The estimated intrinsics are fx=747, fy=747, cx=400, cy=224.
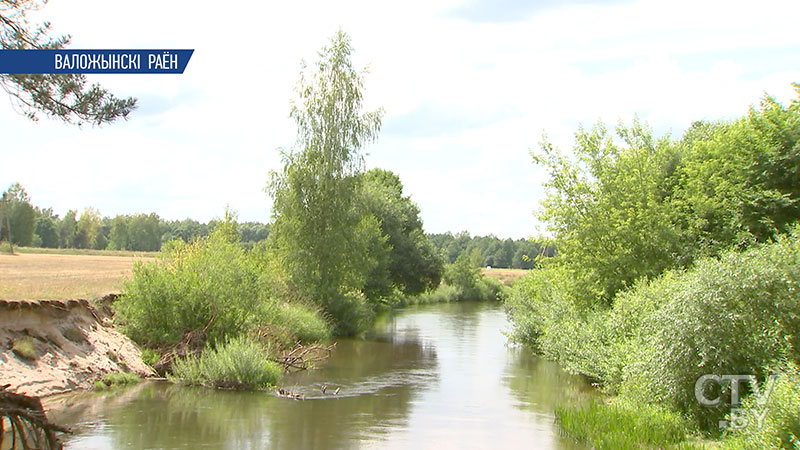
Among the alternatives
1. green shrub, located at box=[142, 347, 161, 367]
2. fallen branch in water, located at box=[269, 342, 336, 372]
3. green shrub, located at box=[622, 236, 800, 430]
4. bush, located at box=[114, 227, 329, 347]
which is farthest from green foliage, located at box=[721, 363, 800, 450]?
green shrub, located at box=[142, 347, 161, 367]

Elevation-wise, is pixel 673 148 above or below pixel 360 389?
above

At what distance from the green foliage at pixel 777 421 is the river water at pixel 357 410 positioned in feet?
14.0

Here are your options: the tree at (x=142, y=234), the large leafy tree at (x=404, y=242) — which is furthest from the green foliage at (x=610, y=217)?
the tree at (x=142, y=234)

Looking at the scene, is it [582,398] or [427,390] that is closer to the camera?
[582,398]

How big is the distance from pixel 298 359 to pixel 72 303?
24.7ft

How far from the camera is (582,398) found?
2142 centimetres

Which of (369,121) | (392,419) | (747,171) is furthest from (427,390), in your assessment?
(369,121)

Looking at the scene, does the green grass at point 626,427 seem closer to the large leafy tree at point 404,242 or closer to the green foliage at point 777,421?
the green foliage at point 777,421

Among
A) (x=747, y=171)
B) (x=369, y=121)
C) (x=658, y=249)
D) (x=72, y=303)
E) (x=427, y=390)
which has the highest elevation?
(x=369, y=121)

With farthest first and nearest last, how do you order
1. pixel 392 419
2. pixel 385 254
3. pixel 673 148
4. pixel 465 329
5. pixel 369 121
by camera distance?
pixel 385 254 → pixel 465 329 → pixel 369 121 → pixel 673 148 → pixel 392 419

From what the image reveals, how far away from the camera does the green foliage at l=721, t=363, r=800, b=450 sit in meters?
11.3

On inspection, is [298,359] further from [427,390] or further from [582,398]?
[582,398]

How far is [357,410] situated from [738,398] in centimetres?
930

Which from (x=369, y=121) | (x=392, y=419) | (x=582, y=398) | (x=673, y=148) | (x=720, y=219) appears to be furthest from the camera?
(x=369, y=121)
